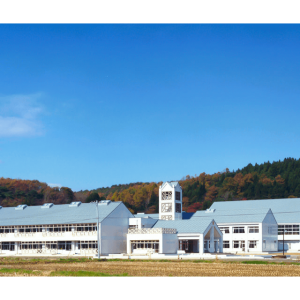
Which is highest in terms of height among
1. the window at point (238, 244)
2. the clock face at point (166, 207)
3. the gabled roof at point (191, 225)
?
the clock face at point (166, 207)

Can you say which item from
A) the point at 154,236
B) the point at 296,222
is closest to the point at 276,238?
the point at 296,222

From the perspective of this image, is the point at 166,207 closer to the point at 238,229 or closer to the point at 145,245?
the point at 238,229

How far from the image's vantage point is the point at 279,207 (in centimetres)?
6556

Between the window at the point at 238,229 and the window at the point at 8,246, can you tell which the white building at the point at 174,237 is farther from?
the window at the point at 8,246

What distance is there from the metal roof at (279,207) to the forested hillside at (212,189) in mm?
37996

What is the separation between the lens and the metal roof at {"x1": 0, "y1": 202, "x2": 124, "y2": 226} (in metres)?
52.2

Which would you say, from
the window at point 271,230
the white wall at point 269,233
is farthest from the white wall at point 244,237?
the window at point 271,230

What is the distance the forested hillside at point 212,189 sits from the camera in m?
107

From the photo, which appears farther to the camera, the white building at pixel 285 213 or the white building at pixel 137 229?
the white building at pixel 285 213

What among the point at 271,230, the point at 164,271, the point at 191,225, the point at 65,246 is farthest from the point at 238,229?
the point at 164,271

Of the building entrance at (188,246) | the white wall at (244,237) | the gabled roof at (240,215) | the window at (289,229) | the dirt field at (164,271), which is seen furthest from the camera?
the window at (289,229)
